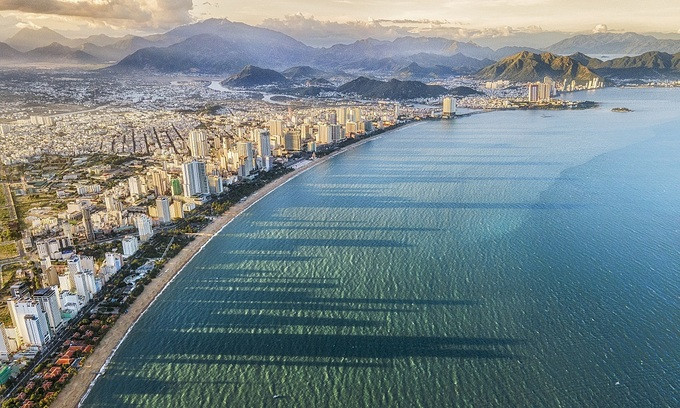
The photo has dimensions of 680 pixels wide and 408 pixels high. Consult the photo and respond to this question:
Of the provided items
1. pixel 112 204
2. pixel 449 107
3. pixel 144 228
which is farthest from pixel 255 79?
pixel 144 228

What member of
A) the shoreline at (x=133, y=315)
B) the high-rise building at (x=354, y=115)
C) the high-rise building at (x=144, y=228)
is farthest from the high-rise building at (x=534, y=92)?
the high-rise building at (x=144, y=228)

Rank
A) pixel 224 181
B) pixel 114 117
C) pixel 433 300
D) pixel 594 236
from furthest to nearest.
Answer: pixel 114 117
pixel 224 181
pixel 594 236
pixel 433 300

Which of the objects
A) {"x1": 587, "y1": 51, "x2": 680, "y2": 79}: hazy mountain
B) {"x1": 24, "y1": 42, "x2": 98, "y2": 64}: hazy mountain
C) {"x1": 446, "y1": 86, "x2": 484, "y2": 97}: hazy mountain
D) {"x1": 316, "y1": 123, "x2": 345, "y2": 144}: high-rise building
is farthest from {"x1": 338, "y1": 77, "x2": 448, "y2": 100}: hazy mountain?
{"x1": 24, "y1": 42, "x2": 98, "y2": 64}: hazy mountain

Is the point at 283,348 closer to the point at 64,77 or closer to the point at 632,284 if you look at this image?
the point at 632,284

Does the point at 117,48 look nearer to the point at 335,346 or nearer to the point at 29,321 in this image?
the point at 29,321

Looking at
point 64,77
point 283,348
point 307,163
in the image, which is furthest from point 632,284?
point 64,77

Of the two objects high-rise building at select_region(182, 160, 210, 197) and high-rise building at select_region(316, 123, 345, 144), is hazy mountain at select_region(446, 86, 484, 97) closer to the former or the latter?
high-rise building at select_region(316, 123, 345, 144)
